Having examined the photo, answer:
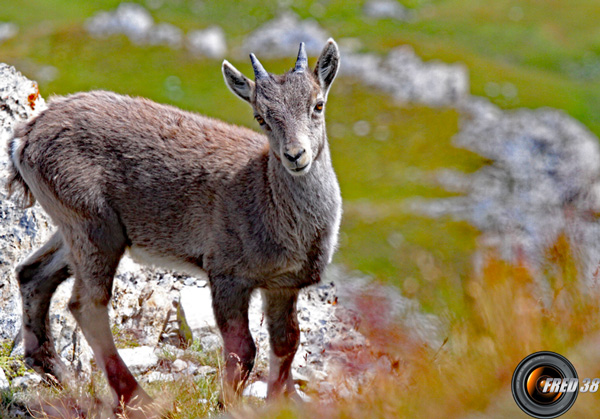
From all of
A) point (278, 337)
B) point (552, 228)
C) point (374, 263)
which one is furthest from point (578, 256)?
point (374, 263)

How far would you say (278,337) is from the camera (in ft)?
26.8

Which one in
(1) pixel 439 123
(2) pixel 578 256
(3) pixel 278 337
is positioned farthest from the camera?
(1) pixel 439 123

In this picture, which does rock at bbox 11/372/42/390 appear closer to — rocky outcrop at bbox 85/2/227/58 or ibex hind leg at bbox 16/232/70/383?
ibex hind leg at bbox 16/232/70/383

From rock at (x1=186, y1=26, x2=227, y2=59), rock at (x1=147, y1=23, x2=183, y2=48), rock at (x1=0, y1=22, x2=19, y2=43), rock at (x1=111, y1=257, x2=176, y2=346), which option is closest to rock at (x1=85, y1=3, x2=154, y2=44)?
rock at (x1=147, y1=23, x2=183, y2=48)

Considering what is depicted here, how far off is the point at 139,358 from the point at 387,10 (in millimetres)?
71096

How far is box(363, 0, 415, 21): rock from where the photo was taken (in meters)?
74.4

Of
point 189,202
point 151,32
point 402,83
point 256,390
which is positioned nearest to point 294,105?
point 189,202

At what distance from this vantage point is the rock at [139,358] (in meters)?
9.13

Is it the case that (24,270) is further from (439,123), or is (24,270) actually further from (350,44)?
(350,44)

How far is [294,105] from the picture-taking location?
295 inches

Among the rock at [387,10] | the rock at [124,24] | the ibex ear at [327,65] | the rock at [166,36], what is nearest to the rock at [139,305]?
the ibex ear at [327,65]

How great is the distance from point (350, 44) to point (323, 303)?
5334 centimetres

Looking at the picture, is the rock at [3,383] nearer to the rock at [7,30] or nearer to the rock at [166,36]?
the rock at [166,36]

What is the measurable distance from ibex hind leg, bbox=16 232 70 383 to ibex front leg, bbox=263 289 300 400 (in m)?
2.61
